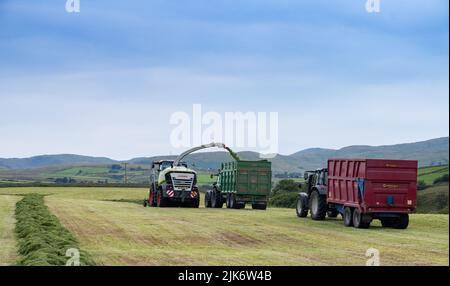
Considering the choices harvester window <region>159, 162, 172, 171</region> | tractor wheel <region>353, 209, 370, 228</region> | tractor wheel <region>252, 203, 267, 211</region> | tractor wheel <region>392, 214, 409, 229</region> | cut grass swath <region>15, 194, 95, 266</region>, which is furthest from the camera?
harvester window <region>159, 162, 172, 171</region>

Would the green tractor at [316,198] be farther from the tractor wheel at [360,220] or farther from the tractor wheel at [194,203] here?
the tractor wheel at [194,203]

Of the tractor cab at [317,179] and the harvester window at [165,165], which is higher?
the harvester window at [165,165]

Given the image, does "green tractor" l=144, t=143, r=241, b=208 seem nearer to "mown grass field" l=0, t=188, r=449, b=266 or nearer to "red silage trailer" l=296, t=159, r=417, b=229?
"mown grass field" l=0, t=188, r=449, b=266

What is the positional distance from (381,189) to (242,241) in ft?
23.8

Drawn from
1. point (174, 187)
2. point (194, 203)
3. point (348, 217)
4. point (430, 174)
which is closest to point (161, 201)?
point (174, 187)

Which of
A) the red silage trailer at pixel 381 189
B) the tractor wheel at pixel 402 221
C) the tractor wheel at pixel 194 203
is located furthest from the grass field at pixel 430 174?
the red silage trailer at pixel 381 189

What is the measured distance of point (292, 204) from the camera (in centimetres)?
5178

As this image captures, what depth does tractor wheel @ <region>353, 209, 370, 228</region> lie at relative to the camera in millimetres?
26250

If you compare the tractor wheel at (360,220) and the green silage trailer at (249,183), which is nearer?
the tractor wheel at (360,220)

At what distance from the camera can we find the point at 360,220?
1037 inches

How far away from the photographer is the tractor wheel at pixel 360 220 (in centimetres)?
2625

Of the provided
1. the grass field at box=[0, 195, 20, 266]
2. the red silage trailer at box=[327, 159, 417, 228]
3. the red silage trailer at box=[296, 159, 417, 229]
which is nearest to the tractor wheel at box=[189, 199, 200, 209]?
the grass field at box=[0, 195, 20, 266]

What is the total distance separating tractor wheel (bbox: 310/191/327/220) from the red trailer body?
3494mm
